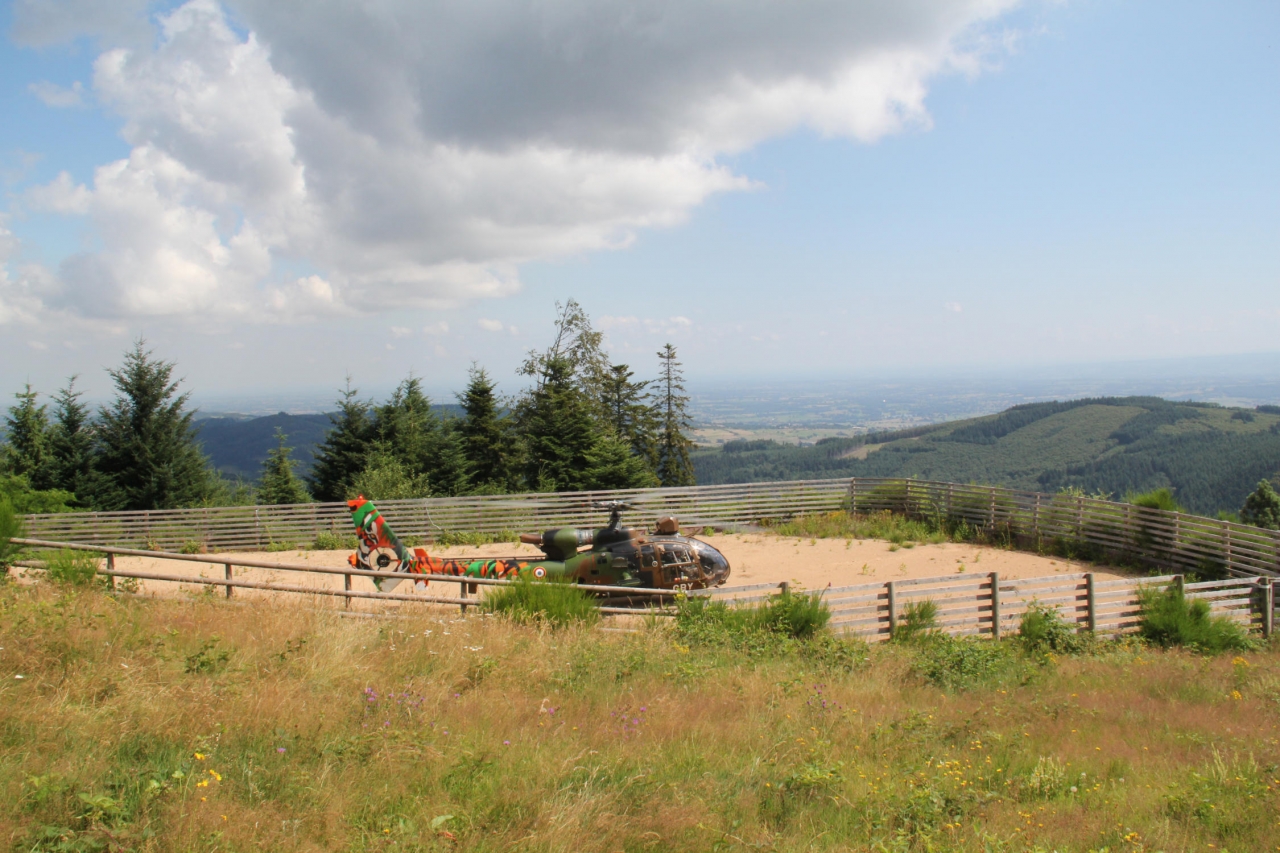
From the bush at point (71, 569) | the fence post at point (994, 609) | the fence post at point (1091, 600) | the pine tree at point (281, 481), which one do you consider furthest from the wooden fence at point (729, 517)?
the bush at point (71, 569)

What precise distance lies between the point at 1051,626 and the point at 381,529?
10988mm

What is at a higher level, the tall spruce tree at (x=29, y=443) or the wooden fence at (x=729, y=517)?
the tall spruce tree at (x=29, y=443)

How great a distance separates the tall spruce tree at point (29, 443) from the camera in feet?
83.6

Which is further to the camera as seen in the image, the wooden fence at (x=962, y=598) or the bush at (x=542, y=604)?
the wooden fence at (x=962, y=598)

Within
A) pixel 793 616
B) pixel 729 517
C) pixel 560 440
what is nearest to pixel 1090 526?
pixel 729 517

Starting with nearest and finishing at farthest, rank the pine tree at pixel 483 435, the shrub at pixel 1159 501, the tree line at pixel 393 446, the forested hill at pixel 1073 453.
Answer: the shrub at pixel 1159 501, the tree line at pixel 393 446, the pine tree at pixel 483 435, the forested hill at pixel 1073 453

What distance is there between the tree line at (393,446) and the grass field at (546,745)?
1749cm

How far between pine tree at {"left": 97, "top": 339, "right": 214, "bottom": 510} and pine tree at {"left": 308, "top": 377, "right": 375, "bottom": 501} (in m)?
4.62

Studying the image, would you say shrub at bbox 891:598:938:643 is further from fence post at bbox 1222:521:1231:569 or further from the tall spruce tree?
the tall spruce tree

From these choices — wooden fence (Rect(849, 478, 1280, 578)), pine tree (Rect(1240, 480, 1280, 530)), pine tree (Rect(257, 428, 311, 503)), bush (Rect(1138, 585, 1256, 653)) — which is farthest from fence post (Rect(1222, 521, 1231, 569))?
pine tree (Rect(257, 428, 311, 503))

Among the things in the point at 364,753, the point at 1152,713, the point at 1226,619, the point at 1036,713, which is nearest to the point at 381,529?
the point at 364,753

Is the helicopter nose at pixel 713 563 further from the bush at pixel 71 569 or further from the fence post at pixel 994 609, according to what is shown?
the bush at pixel 71 569

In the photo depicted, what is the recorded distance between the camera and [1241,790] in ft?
15.4

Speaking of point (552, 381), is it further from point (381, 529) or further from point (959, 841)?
point (959, 841)
